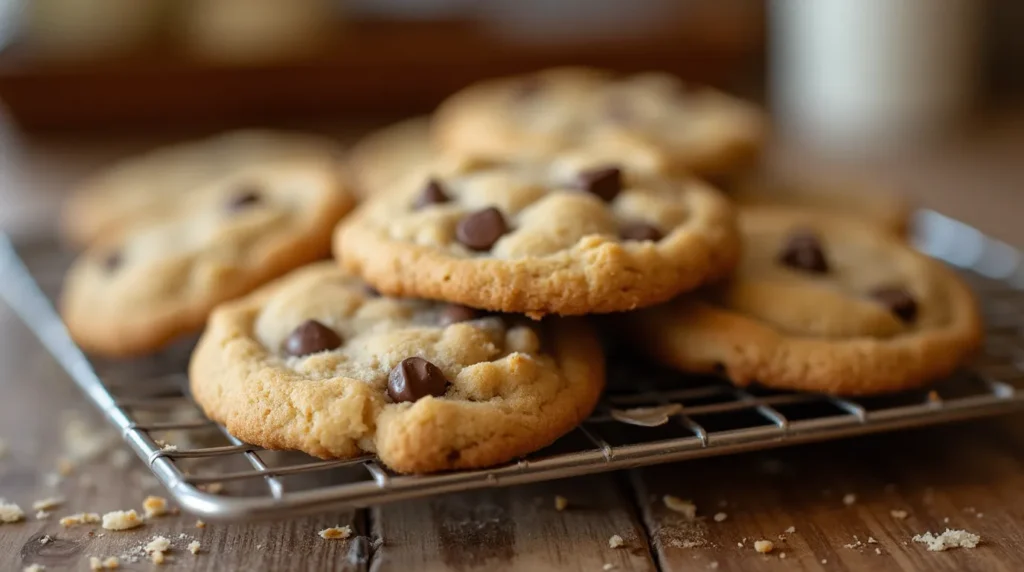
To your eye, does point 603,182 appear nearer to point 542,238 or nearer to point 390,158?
point 542,238

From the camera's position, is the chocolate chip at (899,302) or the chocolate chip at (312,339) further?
the chocolate chip at (899,302)

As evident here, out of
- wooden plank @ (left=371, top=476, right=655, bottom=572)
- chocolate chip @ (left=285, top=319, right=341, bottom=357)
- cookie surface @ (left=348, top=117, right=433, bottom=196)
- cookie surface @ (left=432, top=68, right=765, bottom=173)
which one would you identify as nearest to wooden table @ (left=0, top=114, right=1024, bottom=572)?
wooden plank @ (left=371, top=476, right=655, bottom=572)

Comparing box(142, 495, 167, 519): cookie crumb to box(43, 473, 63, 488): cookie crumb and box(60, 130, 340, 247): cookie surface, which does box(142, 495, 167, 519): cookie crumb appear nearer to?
box(43, 473, 63, 488): cookie crumb

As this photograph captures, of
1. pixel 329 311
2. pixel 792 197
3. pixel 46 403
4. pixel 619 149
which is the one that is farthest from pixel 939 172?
pixel 46 403

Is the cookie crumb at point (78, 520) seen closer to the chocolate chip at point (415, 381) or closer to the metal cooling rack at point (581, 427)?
the metal cooling rack at point (581, 427)

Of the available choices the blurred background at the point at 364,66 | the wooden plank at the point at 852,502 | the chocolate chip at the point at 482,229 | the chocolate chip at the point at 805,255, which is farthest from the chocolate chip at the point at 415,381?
the blurred background at the point at 364,66

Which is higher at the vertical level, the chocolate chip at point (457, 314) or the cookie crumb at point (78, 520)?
the chocolate chip at point (457, 314)

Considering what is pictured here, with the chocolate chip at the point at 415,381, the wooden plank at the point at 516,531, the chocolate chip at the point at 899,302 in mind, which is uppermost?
the chocolate chip at the point at 415,381

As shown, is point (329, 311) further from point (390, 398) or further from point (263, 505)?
point (263, 505)
